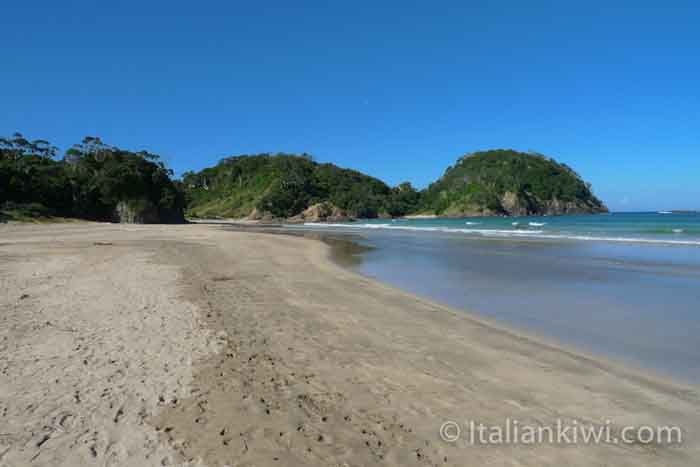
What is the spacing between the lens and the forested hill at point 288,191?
415ft

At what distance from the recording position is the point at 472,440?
360 centimetres

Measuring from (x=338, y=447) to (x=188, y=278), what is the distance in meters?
9.28

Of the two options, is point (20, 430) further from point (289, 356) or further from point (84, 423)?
point (289, 356)

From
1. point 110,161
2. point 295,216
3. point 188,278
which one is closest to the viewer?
point 188,278

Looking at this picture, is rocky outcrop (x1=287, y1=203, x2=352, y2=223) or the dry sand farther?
rocky outcrop (x1=287, y1=203, x2=352, y2=223)

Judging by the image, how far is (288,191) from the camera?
132 meters

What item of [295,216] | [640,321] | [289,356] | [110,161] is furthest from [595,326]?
[295,216]

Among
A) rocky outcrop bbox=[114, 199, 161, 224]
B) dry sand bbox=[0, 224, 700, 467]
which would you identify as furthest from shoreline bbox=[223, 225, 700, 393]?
rocky outcrop bbox=[114, 199, 161, 224]

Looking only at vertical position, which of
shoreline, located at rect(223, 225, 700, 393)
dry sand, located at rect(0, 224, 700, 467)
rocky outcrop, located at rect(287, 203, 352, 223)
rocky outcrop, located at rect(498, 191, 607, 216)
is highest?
rocky outcrop, located at rect(498, 191, 607, 216)

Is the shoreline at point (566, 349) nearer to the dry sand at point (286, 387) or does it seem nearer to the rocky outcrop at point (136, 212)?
the dry sand at point (286, 387)

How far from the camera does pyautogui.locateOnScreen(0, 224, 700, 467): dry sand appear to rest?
10.8 ft

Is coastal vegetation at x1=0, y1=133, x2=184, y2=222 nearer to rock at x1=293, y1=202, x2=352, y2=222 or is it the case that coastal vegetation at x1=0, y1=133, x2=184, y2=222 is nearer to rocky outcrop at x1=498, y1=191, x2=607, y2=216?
rock at x1=293, y1=202, x2=352, y2=222

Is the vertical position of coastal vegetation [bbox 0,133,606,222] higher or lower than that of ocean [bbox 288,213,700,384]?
higher

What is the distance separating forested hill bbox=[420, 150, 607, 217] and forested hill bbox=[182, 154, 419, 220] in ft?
54.7
